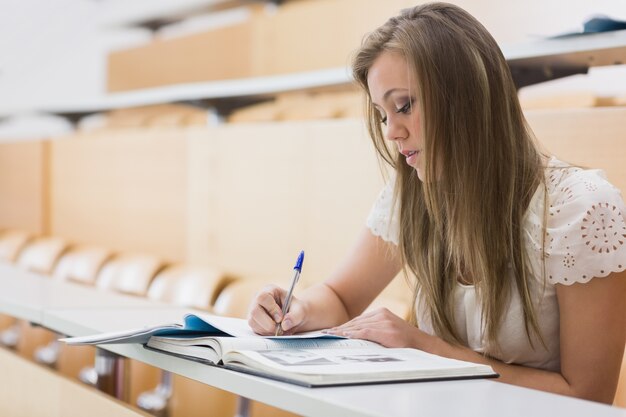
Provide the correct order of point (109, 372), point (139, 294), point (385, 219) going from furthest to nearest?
point (139, 294), point (109, 372), point (385, 219)

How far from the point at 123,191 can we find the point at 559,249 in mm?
3317

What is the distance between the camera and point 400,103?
1.43 meters

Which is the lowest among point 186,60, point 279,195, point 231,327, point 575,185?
point 231,327

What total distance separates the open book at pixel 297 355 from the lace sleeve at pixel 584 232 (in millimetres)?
269

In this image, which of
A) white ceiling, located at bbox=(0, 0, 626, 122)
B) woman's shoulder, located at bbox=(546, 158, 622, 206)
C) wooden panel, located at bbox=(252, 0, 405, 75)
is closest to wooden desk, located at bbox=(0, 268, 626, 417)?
woman's shoulder, located at bbox=(546, 158, 622, 206)

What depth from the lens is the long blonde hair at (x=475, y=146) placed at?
4.48 feet

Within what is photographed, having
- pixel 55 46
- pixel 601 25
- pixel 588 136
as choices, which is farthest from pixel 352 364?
pixel 55 46

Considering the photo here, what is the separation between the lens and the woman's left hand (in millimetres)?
1295

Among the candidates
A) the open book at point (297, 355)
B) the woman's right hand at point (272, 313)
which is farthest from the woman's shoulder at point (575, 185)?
the woman's right hand at point (272, 313)

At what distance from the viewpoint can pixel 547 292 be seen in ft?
4.49

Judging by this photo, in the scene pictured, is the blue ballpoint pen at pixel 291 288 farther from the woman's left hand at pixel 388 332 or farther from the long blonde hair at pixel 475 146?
the long blonde hair at pixel 475 146

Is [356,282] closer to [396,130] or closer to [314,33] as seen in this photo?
[396,130]

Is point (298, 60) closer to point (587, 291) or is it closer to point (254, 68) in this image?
point (254, 68)

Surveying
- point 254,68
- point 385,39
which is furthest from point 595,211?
point 254,68
